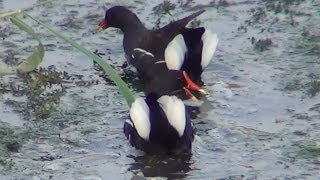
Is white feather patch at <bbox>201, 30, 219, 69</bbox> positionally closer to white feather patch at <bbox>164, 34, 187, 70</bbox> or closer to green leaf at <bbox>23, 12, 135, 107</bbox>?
white feather patch at <bbox>164, 34, 187, 70</bbox>

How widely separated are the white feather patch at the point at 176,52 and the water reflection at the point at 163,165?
1.70 metres

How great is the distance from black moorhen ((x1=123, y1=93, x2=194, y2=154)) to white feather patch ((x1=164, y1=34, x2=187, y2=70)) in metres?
1.54

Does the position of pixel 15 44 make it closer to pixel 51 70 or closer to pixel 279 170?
pixel 51 70

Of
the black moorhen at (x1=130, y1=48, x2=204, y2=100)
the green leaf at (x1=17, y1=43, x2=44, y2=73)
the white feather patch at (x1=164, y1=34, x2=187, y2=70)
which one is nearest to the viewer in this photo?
the green leaf at (x1=17, y1=43, x2=44, y2=73)

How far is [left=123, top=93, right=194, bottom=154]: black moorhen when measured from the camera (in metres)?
7.72

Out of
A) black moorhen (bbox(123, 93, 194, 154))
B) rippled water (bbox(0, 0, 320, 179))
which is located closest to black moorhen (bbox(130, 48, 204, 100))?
rippled water (bbox(0, 0, 320, 179))

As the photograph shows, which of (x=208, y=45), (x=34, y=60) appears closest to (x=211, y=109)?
(x=208, y=45)

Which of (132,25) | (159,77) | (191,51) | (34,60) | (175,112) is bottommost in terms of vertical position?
(159,77)

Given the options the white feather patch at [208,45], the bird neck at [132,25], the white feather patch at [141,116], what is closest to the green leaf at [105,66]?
the white feather patch at [141,116]

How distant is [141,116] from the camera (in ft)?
25.3

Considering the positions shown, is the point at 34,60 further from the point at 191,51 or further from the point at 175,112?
the point at 191,51

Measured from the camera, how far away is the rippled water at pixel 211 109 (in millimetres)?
7707

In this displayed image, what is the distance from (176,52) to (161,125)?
177cm

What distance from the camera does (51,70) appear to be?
991 centimetres
